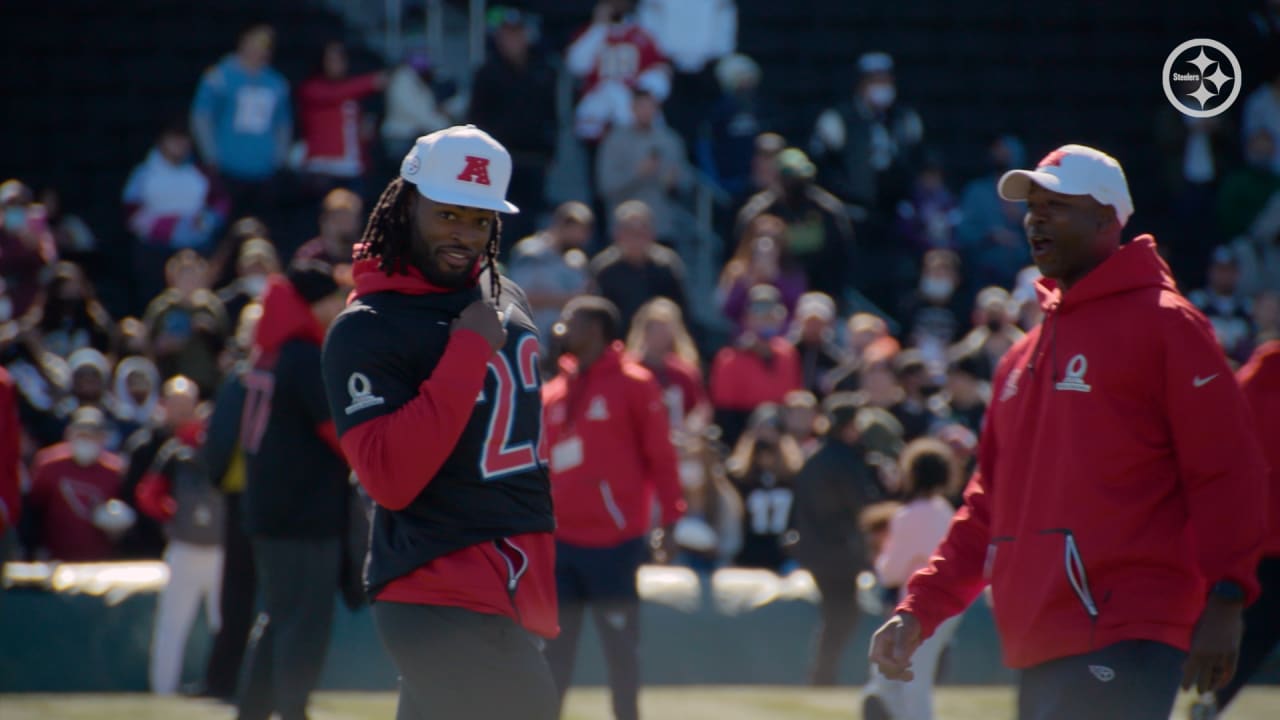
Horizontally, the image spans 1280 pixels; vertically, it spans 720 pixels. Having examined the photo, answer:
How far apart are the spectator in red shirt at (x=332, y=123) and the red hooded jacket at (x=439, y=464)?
9903mm

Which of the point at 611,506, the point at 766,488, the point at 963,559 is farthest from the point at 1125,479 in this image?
the point at 766,488

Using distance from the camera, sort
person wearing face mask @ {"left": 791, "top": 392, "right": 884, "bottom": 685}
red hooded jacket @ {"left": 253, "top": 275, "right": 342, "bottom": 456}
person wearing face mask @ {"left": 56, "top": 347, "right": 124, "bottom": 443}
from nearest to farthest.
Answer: red hooded jacket @ {"left": 253, "top": 275, "right": 342, "bottom": 456} → person wearing face mask @ {"left": 791, "top": 392, "right": 884, "bottom": 685} → person wearing face mask @ {"left": 56, "top": 347, "right": 124, "bottom": 443}

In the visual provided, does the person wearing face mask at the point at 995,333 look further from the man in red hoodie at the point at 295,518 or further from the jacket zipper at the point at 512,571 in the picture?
the jacket zipper at the point at 512,571

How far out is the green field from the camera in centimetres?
736

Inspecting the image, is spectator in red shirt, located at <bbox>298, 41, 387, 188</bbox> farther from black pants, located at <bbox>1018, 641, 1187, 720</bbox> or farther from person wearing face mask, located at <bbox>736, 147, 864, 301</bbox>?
black pants, located at <bbox>1018, 641, 1187, 720</bbox>

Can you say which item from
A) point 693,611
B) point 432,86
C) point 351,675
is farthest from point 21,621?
point 432,86

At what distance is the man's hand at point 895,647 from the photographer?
13.9 feet

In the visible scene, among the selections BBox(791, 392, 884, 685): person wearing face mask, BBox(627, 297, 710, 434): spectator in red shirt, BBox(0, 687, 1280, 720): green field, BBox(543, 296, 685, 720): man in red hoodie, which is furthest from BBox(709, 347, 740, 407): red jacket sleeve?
BBox(543, 296, 685, 720): man in red hoodie

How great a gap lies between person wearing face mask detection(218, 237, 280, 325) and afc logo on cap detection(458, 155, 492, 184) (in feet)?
26.4

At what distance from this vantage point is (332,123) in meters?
13.7

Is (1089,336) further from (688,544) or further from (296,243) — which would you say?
(296,243)

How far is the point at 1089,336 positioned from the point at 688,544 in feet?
23.0

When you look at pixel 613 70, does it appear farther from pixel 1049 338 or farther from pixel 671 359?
pixel 1049 338

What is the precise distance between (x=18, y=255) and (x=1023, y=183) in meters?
9.70
